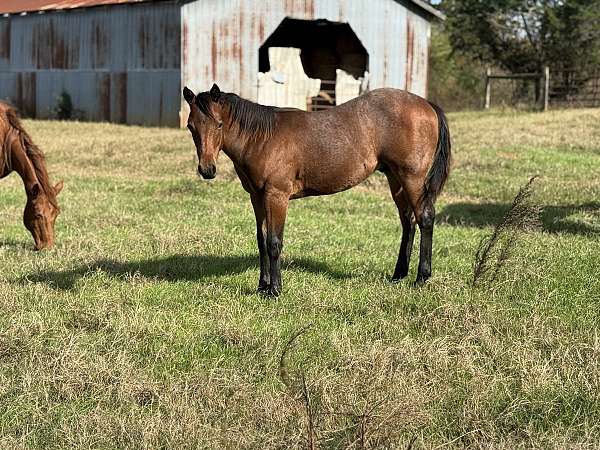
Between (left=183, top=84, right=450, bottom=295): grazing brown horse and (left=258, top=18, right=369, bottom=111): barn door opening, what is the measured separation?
1760cm

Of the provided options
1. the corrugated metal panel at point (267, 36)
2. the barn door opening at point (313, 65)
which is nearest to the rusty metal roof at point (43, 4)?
the corrugated metal panel at point (267, 36)

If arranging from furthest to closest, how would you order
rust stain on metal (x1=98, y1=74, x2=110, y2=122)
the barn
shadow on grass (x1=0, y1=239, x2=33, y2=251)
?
rust stain on metal (x1=98, y1=74, x2=110, y2=122), the barn, shadow on grass (x1=0, y1=239, x2=33, y2=251)

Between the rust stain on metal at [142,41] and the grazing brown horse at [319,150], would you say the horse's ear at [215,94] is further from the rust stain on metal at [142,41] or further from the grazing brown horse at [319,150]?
the rust stain on metal at [142,41]

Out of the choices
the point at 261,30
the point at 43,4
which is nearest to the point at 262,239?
the point at 261,30

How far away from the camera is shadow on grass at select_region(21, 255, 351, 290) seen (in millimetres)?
7019

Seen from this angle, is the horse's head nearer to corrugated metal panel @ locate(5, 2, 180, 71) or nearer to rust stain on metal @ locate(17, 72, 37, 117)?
corrugated metal panel @ locate(5, 2, 180, 71)

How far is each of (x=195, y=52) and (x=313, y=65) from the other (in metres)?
7.67

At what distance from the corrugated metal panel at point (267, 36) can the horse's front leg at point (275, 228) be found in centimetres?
1686

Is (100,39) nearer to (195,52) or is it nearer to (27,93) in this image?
(195,52)

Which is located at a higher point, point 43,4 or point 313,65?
point 43,4

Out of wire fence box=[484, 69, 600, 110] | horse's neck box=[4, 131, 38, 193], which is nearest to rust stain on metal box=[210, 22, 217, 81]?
wire fence box=[484, 69, 600, 110]

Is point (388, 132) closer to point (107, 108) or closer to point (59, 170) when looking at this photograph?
point (59, 170)

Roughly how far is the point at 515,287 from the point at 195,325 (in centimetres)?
263

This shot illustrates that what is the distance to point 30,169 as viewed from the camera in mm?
8094
